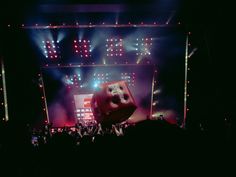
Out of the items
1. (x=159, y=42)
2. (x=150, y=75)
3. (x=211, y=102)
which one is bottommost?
(x=211, y=102)

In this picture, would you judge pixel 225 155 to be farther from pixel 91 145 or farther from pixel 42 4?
pixel 42 4

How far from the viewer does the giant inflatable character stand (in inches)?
288

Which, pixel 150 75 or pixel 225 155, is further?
pixel 150 75

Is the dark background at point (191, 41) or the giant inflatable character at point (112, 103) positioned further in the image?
the dark background at point (191, 41)

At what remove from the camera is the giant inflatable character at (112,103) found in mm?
7312

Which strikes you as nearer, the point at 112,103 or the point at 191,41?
the point at 112,103

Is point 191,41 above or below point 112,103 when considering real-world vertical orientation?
above

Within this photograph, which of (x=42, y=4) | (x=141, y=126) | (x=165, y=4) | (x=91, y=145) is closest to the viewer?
(x=141, y=126)

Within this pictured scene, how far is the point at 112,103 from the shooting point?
7.33 m

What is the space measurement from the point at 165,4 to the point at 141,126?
250 inches

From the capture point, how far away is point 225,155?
2.55m

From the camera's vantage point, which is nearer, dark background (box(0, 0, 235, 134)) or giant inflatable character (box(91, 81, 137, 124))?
giant inflatable character (box(91, 81, 137, 124))

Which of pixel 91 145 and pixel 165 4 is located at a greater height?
pixel 165 4

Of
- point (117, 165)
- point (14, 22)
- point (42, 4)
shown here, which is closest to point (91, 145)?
point (117, 165)
